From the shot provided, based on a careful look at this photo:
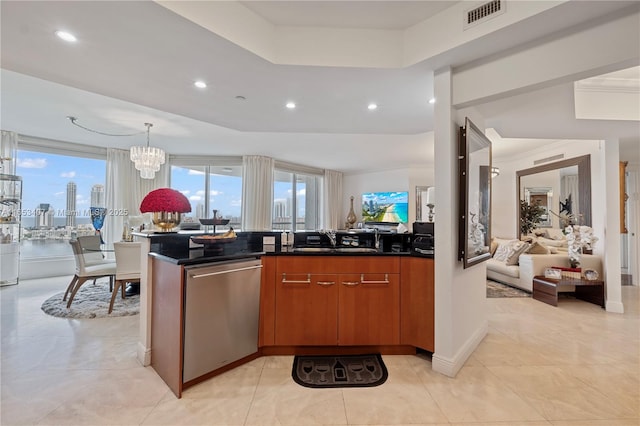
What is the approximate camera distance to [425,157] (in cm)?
659

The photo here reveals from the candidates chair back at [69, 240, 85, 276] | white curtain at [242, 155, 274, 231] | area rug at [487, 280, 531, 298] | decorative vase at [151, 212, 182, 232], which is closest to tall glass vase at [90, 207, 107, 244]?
chair back at [69, 240, 85, 276]

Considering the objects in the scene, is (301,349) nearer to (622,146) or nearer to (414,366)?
(414,366)

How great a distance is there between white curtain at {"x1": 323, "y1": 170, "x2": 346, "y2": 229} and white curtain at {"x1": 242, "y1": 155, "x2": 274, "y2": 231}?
2.38 metres

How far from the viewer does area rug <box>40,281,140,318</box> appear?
3.38 m

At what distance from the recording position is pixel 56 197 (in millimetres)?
5504

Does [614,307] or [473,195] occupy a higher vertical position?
[473,195]

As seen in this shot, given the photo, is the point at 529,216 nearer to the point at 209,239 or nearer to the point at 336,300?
the point at 336,300

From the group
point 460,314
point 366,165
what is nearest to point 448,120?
point 460,314

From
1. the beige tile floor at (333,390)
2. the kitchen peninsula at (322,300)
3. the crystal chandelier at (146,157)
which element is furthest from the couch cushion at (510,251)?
the crystal chandelier at (146,157)

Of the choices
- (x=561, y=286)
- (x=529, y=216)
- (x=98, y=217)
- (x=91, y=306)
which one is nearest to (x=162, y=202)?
(x=91, y=306)

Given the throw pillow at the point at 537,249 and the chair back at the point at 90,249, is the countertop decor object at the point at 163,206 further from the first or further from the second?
the throw pillow at the point at 537,249

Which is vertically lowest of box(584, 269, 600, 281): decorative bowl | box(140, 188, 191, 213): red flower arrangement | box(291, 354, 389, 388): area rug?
box(291, 354, 389, 388): area rug

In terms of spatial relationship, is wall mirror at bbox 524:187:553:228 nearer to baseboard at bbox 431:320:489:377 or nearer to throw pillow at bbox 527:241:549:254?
throw pillow at bbox 527:241:549:254

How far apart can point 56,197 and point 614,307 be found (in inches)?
373
